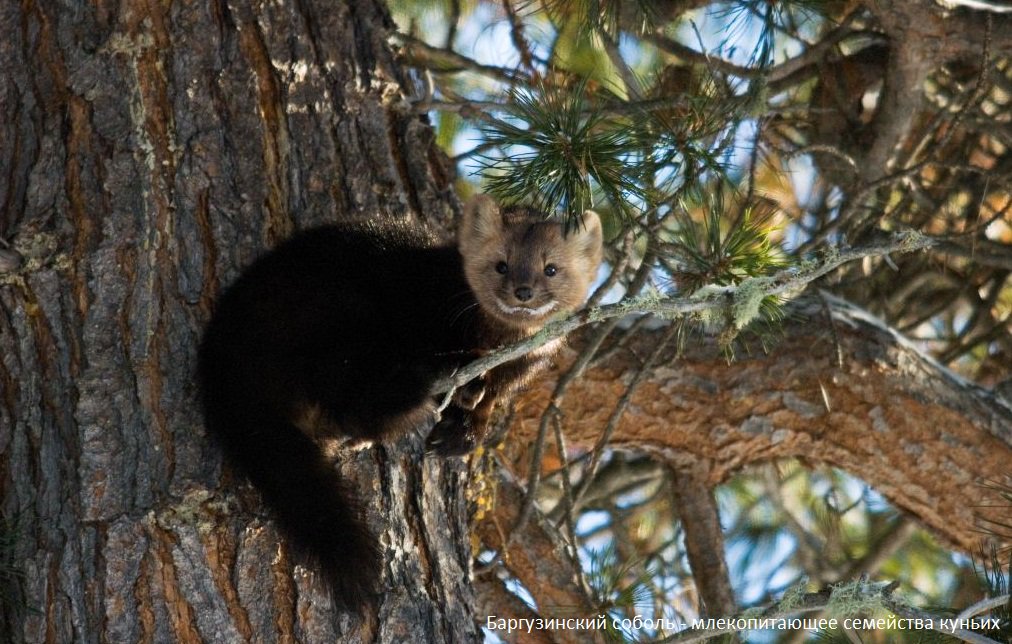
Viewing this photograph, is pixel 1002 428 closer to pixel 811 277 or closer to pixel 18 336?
pixel 811 277

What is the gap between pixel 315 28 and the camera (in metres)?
3.57

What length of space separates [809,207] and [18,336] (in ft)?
12.0

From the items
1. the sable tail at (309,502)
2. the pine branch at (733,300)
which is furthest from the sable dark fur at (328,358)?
the pine branch at (733,300)

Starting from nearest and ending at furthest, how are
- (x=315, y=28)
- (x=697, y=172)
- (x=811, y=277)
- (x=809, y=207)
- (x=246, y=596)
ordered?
(x=811, y=277) → (x=246, y=596) → (x=697, y=172) → (x=315, y=28) → (x=809, y=207)

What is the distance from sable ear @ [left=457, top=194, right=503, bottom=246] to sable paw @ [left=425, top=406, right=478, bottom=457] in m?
0.56

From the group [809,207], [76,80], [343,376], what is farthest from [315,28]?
[809,207]

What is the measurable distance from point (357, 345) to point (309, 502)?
2.03 ft

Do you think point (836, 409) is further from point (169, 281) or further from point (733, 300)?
point (169, 281)

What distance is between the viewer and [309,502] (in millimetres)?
2742

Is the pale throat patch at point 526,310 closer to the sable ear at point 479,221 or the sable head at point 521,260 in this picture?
the sable head at point 521,260

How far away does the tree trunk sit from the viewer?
263 cm

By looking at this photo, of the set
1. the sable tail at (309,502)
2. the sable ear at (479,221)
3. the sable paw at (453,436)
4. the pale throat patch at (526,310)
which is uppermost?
the sable ear at (479,221)

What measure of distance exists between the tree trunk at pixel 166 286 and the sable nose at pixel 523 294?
0.42 m

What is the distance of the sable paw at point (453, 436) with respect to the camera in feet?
10.7
